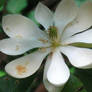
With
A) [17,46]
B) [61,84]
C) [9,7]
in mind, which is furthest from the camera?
[9,7]

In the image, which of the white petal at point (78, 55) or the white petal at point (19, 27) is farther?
the white petal at point (19, 27)

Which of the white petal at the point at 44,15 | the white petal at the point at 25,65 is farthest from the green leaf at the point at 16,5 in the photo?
the white petal at the point at 25,65

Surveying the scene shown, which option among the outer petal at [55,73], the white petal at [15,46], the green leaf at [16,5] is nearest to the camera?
the outer petal at [55,73]

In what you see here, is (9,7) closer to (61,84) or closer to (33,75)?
(33,75)

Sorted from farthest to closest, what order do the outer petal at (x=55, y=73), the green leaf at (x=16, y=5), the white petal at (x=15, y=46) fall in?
the green leaf at (x=16, y=5) → the white petal at (x=15, y=46) → the outer petal at (x=55, y=73)

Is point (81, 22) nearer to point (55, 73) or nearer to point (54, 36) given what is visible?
point (54, 36)

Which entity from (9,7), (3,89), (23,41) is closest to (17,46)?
(23,41)

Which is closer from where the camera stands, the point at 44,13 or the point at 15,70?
the point at 15,70

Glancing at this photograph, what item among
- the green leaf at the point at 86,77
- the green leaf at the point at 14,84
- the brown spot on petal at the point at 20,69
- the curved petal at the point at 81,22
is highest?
the curved petal at the point at 81,22

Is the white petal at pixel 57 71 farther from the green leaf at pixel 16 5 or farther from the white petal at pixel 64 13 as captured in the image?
the green leaf at pixel 16 5
